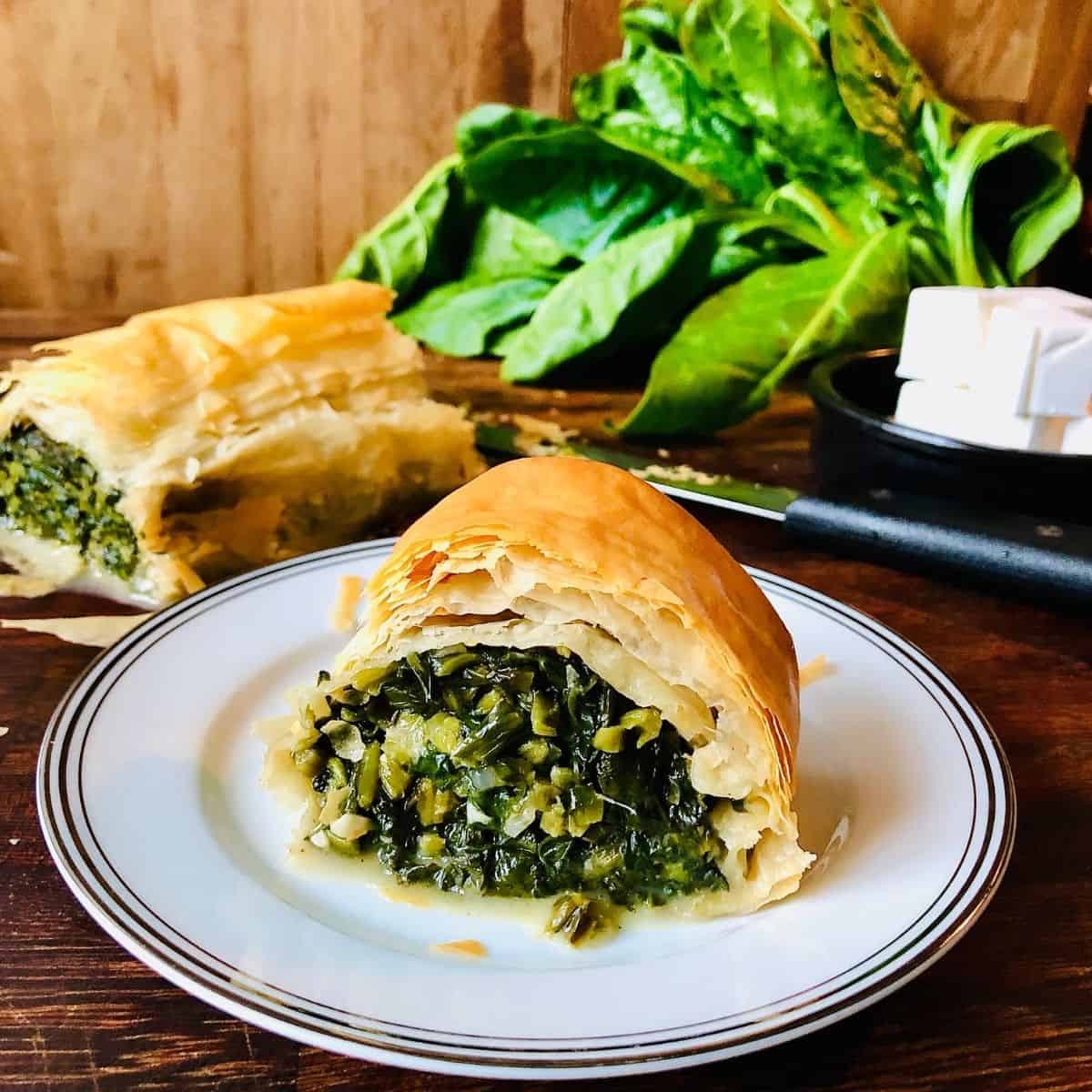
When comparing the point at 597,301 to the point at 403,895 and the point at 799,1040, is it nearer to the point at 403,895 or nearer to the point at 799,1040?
the point at 403,895

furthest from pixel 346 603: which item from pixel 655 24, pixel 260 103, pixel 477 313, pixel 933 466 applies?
pixel 260 103

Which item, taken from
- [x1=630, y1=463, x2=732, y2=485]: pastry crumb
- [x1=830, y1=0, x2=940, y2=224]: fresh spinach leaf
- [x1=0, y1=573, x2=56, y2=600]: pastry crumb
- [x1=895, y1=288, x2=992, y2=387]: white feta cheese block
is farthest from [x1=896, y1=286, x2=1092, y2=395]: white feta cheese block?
[x1=0, y1=573, x2=56, y2=600]: pastry crumb

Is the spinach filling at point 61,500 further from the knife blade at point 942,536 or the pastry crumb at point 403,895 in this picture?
the pastry crumb at point 403,895

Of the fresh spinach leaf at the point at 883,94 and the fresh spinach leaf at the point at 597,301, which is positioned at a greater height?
the fresh spinach leaf at the point at 883,94

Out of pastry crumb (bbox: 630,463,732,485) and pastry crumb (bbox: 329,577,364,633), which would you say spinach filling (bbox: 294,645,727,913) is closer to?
pastry crumb (bbox: 329,577,364,633)

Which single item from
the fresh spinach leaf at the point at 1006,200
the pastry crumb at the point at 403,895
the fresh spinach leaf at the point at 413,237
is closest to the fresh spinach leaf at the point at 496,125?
the fresh spinach leaf at the point at 413,237

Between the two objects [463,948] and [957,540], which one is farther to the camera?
[957,540]

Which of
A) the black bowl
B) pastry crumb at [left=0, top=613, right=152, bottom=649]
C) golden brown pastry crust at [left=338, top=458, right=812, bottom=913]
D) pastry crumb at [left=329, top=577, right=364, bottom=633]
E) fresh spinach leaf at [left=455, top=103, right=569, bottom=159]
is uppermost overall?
fresh spinach leaf at [left=455, top=103, right=569, bottom=159]
